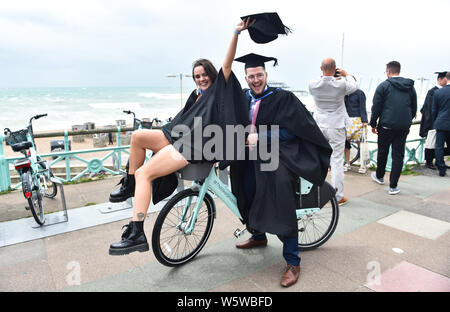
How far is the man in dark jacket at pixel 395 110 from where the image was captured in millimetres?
5070

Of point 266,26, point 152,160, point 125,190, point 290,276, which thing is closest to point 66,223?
point 125,190

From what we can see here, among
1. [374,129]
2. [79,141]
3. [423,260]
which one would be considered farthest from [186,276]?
[79,141]

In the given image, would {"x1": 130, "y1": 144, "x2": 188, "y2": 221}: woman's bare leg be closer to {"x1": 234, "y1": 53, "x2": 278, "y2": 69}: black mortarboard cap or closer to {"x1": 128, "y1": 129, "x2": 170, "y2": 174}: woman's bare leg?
{"x1": 128, "y1": 129, "x2": 170, "y2": 174}: woman's bare leg

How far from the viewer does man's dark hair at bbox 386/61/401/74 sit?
5156 millimetres

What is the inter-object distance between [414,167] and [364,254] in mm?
4842

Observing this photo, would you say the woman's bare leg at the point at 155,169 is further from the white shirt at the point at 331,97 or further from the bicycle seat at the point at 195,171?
the white shirt at the point at 331,97

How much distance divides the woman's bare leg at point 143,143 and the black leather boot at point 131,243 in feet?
1.99

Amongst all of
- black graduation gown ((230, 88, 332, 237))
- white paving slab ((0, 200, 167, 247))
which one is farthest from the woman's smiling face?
white paving slab ((0, 200, 167, 247))

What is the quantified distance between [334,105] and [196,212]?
2.58 m

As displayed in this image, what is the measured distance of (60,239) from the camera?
3.53 metres

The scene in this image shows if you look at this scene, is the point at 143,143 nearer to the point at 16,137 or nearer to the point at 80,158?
the point at 16,137

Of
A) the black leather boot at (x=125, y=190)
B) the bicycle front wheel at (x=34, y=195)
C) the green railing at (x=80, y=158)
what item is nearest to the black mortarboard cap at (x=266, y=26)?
the black leather boot at (x=125, y=190)

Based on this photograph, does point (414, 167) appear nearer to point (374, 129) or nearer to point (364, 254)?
point (374, 129)

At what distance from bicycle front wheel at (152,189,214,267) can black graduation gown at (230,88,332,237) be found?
1.62 ft
